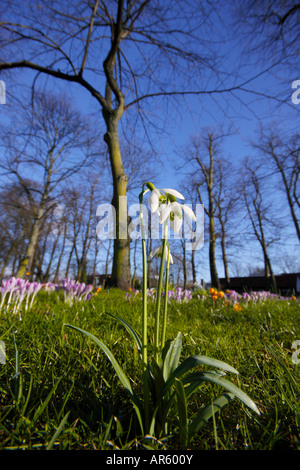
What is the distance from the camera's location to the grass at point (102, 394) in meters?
0.78

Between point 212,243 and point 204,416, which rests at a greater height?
point 212,243

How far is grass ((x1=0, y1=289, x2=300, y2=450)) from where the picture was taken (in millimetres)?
780

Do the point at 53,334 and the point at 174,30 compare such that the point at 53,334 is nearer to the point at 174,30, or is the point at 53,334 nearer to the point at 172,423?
the point at 172,423

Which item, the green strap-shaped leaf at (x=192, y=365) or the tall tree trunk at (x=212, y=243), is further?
the tall tree trunk at (x=212, y=243)

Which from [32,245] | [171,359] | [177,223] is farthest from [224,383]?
[32,245]

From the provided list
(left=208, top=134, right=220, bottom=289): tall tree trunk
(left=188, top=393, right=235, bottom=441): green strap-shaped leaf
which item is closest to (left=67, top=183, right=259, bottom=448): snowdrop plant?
(left=188, top=393, right=235, bottom=441): green strap-shaped leaf

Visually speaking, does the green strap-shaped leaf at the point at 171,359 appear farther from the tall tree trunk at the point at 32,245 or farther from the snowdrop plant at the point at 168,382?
the tall tree trunk at the point at 32,245

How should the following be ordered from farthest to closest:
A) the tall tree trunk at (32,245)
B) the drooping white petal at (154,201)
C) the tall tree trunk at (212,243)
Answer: the tall tree trunk at (212,243)
the tall tree trunk at (32,245)
the drooping white petal at (154,201)

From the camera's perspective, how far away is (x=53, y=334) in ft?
5.18

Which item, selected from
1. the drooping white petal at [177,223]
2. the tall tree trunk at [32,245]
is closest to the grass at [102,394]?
the drooping white petal at [177,223]

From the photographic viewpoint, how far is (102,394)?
1.02 metres

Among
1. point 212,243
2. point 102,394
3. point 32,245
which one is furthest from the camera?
point 212,243

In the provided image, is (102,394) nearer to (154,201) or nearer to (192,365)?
(192,365)

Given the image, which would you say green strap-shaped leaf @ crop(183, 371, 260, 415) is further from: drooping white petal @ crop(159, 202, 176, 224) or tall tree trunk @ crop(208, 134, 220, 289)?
tall tree trunk @ crop(208, 134, 220, 289)
